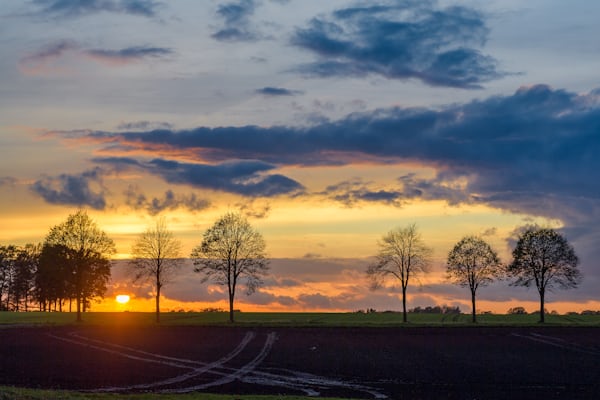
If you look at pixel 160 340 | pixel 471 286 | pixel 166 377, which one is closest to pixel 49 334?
pixel 160 340

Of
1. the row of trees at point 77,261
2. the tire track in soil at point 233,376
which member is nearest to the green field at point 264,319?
the row of trees at point 77,261

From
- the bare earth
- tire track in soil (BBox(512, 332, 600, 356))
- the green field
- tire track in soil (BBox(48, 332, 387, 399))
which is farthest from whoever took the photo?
the green field

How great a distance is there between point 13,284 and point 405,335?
105m

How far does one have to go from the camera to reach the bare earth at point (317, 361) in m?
50.7

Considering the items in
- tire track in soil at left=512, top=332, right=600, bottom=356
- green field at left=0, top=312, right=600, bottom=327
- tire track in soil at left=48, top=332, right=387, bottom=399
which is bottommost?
tire track in soil at left=48, top=332, right=387, bottom=399

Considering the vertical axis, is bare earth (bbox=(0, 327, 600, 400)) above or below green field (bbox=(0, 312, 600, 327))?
below

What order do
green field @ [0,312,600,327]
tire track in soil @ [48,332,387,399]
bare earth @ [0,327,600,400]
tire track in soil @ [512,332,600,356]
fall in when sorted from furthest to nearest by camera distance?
1. green field @ [0,312,600,327]
2. tire track in soil @ [512,332,600,356]
3. bare earth @ [0,327,600,400]
4. tire track in soil @ [48,332,387,399]

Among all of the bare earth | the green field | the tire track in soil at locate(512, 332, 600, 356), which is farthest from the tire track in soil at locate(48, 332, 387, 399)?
the green field

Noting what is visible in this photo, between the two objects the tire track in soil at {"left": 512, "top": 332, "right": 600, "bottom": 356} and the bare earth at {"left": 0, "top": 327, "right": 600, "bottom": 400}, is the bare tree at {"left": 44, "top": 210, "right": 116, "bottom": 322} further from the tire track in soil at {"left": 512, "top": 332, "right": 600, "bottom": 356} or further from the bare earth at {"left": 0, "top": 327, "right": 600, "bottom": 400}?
the tire track in soil at {"left": 512, "top": 332, "right": 600, "bottom": 356}

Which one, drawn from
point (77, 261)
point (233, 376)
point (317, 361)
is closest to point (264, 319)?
point (77, 261)

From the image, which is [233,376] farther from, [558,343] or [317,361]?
[558,343]

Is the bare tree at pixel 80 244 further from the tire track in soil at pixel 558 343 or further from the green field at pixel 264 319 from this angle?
the tire track in soil at pixel 558 343

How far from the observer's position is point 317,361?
214ft

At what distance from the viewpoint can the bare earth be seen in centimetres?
5066
